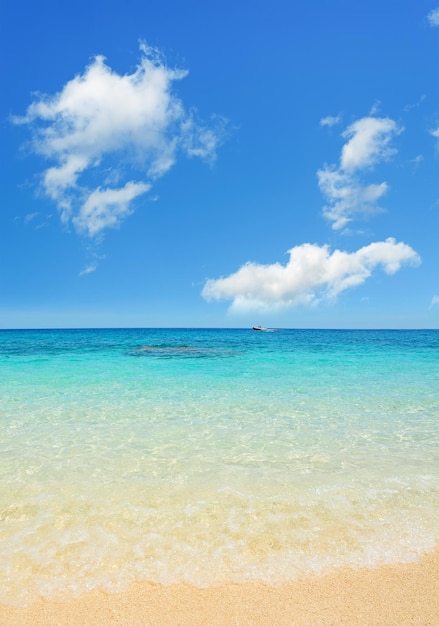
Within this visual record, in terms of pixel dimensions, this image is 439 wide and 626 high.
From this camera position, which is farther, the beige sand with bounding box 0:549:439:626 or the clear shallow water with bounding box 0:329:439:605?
the clear shallow water with bounding box 0:329:439:605

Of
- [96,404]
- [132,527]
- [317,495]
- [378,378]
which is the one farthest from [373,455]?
[378,378]

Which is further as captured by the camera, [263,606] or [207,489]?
[207,489]

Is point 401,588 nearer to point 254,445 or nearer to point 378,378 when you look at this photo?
point 254,445

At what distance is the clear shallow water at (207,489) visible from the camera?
373 centimetres

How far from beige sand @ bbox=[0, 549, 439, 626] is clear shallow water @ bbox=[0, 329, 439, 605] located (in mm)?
156

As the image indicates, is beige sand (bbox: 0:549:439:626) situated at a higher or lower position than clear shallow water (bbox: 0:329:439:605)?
lower

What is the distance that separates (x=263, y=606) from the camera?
10.4ft

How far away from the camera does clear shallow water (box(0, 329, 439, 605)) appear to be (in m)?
3.73

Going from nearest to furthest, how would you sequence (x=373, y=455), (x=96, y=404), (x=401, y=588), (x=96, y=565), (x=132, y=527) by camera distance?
(x=401, y=588)
(x=96, y=565)
(x=132, y=527)
(x=373, y=455)
(x=96, y=404)

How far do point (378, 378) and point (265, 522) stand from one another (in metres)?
13.3

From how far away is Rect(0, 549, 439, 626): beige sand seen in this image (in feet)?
9.90

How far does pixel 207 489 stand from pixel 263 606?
7.39ft

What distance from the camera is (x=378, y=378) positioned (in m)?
16.0

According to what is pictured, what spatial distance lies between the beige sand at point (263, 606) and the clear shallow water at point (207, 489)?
0.16 metres
